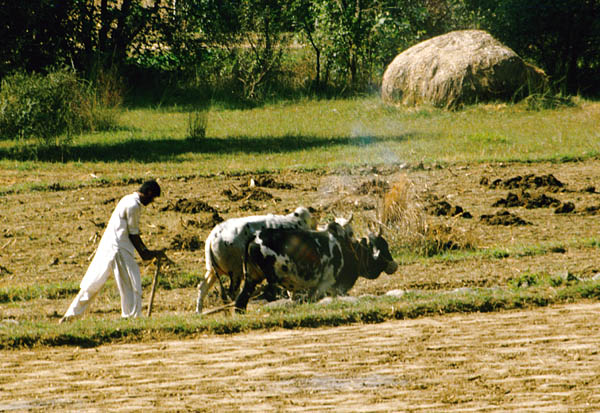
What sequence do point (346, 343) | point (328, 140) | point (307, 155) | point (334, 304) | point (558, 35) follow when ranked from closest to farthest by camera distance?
point (346, 343), point (334, 304), point (307, 155), point (328, 140), point (558, 35)

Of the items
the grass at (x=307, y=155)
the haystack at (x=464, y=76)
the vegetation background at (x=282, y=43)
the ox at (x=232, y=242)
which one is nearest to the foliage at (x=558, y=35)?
the vegetation background at (x=282, y=43)

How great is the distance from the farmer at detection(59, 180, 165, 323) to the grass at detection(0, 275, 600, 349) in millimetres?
307

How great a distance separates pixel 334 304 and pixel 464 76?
14294 millimetres

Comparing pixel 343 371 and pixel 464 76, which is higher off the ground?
pixel 464 76

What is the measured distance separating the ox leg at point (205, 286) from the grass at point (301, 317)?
0.31 metres

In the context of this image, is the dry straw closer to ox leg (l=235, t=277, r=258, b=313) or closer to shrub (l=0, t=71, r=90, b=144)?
ox leg (l=235, t=277, r=258, b=313)

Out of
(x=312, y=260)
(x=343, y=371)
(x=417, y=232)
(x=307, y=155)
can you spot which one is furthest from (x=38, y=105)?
(x=343, y=371)

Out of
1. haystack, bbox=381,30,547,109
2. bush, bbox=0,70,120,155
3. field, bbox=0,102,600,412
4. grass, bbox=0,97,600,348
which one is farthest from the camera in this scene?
haystack, bbox=381,30,547,109

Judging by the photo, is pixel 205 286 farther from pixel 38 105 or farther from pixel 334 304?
pixel 38 105

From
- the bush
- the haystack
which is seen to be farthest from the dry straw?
the haystack

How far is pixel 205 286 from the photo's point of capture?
8.24 metres

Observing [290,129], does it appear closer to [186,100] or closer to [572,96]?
[186,100]

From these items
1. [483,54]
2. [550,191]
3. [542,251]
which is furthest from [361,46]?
[542,251]

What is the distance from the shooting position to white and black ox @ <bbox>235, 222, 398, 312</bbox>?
7.84 metres
